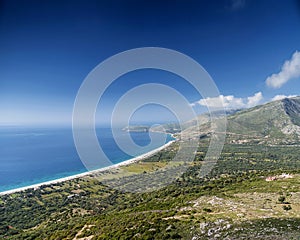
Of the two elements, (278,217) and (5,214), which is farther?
(5,214)

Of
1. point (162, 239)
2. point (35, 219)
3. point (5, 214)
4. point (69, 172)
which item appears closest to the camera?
point (162, 239)

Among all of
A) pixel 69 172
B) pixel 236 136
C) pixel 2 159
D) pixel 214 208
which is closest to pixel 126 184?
pixel 69 172

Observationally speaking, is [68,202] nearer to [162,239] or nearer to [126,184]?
[126,184]

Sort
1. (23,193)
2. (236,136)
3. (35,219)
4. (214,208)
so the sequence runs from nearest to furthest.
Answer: (214,208)
(35,219)
(23,193)
(236,136)

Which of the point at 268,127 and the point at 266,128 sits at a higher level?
Result: the point at 268,127

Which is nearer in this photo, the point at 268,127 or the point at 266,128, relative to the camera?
the point at 266,128

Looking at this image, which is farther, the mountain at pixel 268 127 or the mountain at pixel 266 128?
the mountain at pixel 268 127

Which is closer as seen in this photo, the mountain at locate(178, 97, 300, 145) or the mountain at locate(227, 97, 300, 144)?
the mountain at locate(178, 97, 300, 145)

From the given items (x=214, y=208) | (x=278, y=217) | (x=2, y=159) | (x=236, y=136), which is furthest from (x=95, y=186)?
(x=236, y=136)

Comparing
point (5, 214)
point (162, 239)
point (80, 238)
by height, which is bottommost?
point (5, 214)

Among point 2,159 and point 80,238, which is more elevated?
point 80,238
